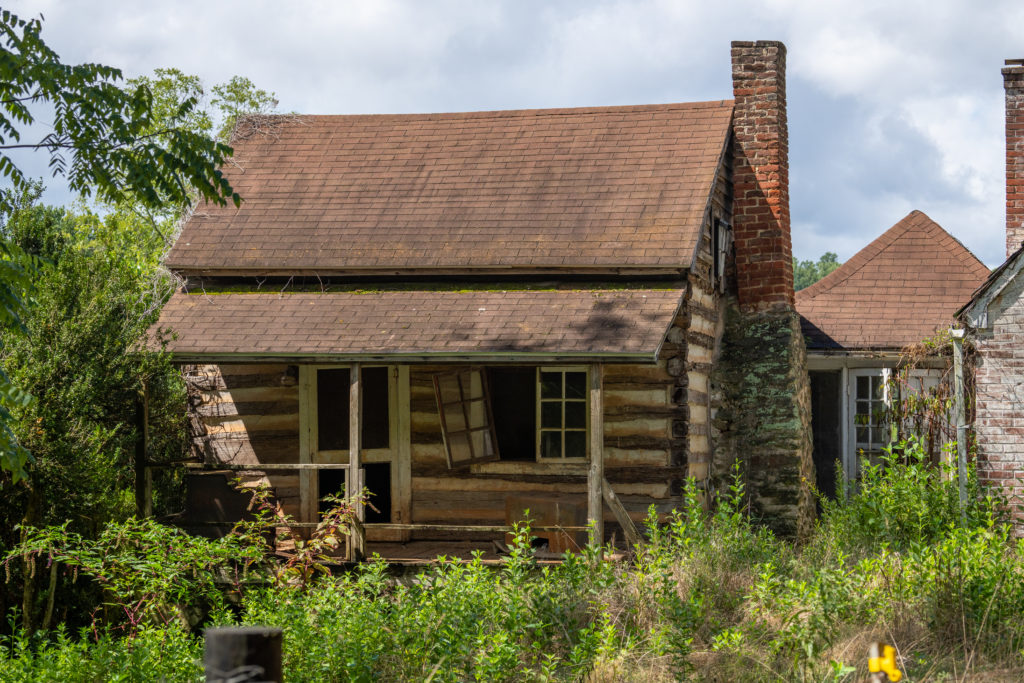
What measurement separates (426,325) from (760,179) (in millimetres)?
5523

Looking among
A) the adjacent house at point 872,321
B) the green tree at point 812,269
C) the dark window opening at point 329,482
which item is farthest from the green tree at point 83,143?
the green tree at point 812,269

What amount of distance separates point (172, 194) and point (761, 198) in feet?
27.3

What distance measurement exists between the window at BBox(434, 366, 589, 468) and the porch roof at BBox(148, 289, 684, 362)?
3.31 ft

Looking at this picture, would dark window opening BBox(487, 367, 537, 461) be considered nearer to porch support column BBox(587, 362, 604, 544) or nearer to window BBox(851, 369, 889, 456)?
porch support column BBox(587, 362, 604, 544)

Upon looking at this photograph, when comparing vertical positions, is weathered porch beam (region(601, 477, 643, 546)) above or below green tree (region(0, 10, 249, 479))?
below

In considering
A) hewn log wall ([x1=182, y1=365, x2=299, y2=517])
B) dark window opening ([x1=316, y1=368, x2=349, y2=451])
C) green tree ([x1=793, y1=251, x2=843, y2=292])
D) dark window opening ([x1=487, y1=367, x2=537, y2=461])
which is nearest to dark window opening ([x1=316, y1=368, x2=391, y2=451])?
dark window opening ([x1=316, y1=368, x2=349, y2=451])

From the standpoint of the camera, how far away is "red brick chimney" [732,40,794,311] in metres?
15.0

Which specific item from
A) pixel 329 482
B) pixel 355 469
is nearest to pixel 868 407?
pixel 329 482

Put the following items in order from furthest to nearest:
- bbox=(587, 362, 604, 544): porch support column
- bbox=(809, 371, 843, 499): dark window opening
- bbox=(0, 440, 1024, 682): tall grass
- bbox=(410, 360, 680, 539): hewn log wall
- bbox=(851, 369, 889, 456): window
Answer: bbox=(809, 371, 843, 499): dark window opening, bbox=(851, 369, 889, 456): window, bbox=(410, 360, 680, 539): hewn log wall, bbox=(587, 362, 604, 544): porch support column, bbox=(0, 440, 1024, 682): tall grass

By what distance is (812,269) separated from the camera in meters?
94.4

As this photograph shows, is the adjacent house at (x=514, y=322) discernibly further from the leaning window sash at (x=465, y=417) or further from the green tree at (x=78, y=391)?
Answer: the green tree at (x=78, y=391)

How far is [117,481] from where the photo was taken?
1191 centimetres

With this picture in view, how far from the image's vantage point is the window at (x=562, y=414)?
13016mm

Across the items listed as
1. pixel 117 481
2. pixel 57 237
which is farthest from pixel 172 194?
pixel 57 237
